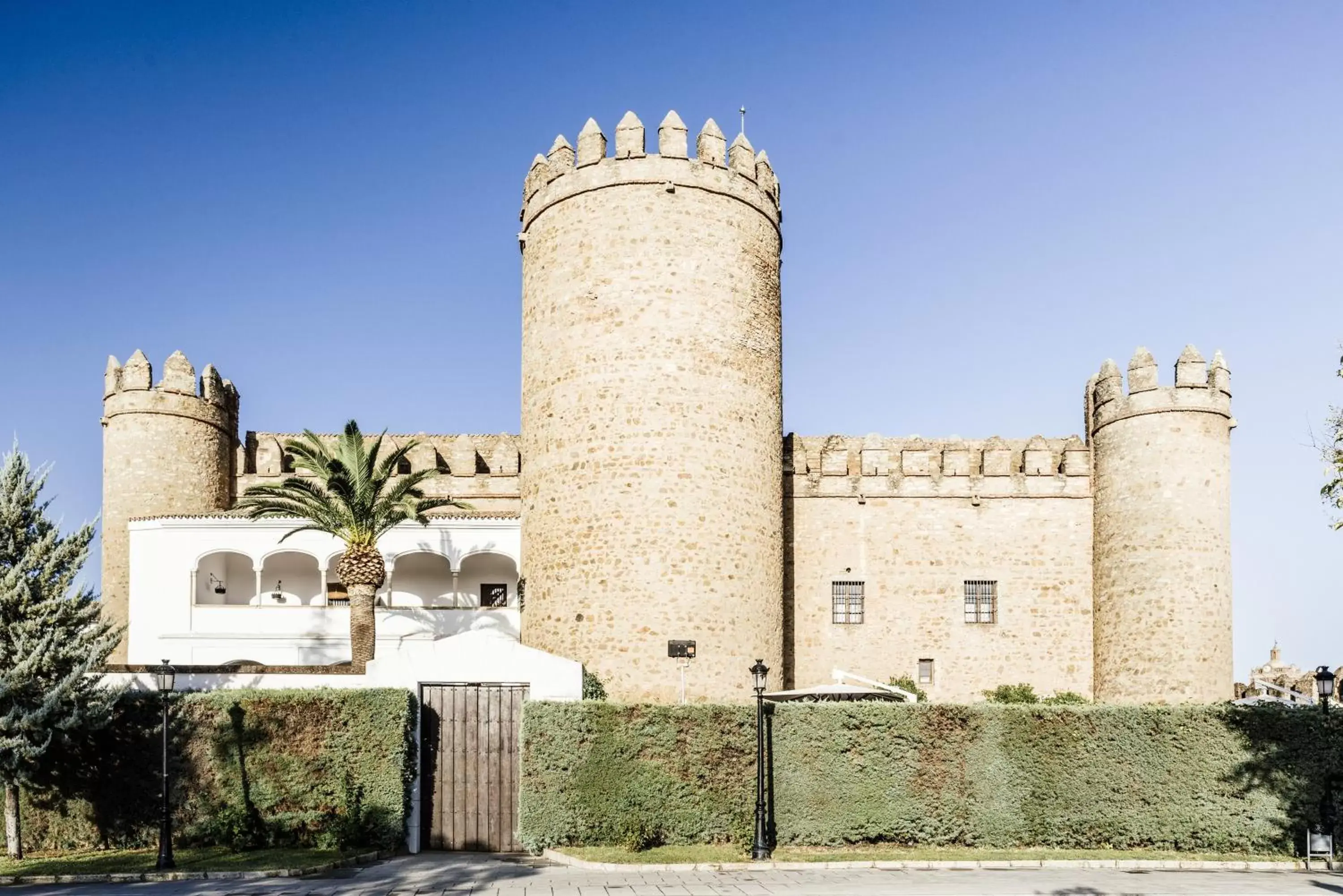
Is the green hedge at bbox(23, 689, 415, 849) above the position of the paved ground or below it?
above

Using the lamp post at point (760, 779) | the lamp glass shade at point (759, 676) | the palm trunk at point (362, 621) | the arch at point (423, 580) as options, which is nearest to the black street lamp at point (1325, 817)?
the lamp post at point (760, 779)

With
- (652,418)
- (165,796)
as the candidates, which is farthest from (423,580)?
(165,796)

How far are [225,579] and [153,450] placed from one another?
376 centimetres

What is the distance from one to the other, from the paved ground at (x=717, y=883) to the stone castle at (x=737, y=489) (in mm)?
8481

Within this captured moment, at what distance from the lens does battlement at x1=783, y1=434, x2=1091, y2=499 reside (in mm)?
33031

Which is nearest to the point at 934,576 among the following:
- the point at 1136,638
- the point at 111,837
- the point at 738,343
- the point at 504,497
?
the point at 1136,638

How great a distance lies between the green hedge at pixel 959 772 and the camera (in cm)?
2020

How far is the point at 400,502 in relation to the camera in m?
26.4

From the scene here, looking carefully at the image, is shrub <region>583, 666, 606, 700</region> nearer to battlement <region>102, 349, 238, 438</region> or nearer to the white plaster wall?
the white plaster wall

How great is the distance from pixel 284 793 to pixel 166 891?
3.72 m

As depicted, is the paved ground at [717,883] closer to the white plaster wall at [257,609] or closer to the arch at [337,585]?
the white plaster wall at [257,609]

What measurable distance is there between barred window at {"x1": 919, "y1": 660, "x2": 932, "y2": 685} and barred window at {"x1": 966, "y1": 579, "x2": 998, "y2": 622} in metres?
1.52

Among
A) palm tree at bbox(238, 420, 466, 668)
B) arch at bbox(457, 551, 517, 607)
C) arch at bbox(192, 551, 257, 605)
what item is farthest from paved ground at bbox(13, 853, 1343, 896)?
arch at bbox(192, 551, 257, 605)

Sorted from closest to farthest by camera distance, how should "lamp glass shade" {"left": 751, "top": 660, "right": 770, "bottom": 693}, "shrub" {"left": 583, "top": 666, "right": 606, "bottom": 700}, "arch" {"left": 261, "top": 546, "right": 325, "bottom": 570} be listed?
"lamp glass shade" {"left": 751, "top": 660, "right": 770, "bottom": 693}
"shrub" {"left": 583, "top": 666, "right": 606, "bottom": 700}
"arch" {"left": 261, "top": 546, "right": 325, "bottom": 570}
